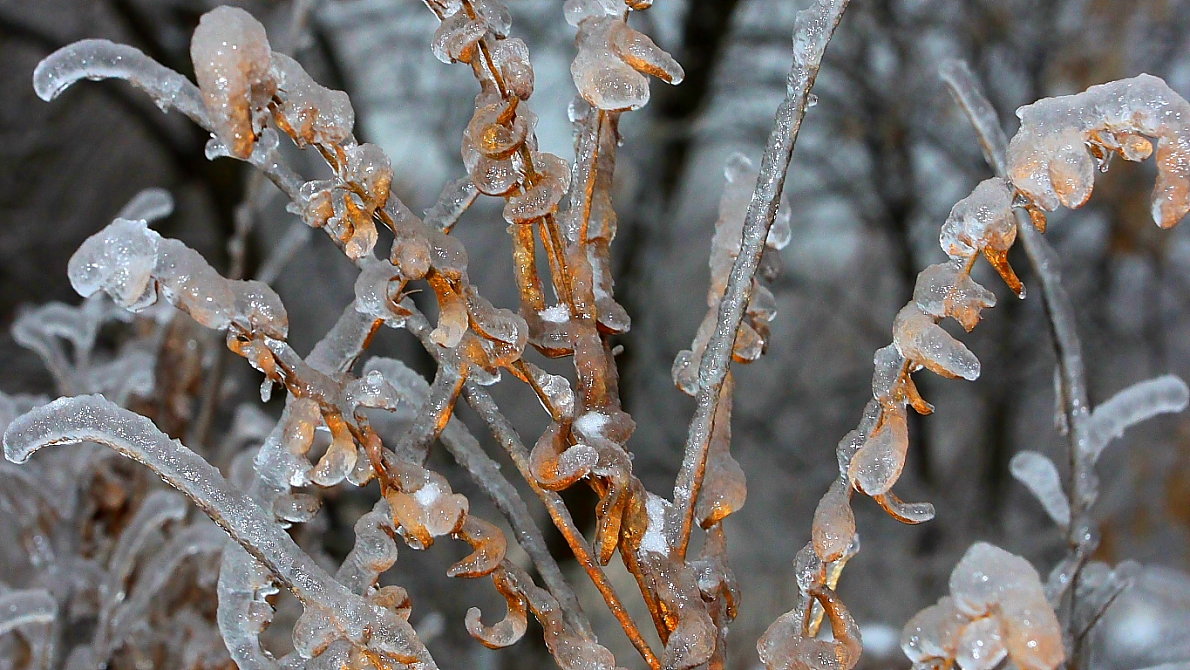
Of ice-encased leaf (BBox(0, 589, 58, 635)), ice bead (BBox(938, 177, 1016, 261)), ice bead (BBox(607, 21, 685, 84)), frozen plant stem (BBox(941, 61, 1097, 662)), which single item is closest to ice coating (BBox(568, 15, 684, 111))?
ice bead (BBox(607, 21, 685, 84))

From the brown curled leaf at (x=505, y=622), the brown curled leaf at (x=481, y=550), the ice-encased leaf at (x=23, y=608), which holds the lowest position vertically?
the ice-encased leaf at (x=23, y=608)

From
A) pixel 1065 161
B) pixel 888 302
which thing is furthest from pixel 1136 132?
pixel 888 302

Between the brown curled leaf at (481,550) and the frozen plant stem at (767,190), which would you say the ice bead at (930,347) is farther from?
the brown curled leaf at (481,550)


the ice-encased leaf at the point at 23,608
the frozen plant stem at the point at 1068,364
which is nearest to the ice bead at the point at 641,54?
the frozen plant stem at the point at 1068,364

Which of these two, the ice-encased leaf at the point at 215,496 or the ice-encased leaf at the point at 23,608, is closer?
the ice-encased leaf at the point at 215,496

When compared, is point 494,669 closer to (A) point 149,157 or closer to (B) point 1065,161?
(A) point 149,157

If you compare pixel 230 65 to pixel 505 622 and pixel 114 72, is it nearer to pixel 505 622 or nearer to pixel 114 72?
pixel 114 72

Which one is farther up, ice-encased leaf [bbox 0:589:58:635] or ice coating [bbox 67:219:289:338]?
ice coating [bbox 67:219:289:338]

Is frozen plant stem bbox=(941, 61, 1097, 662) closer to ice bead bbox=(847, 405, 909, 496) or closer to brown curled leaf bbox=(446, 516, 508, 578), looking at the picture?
ice bead bbox=(847, 405, 909, 496)

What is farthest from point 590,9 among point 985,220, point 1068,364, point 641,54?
point 1068,364
